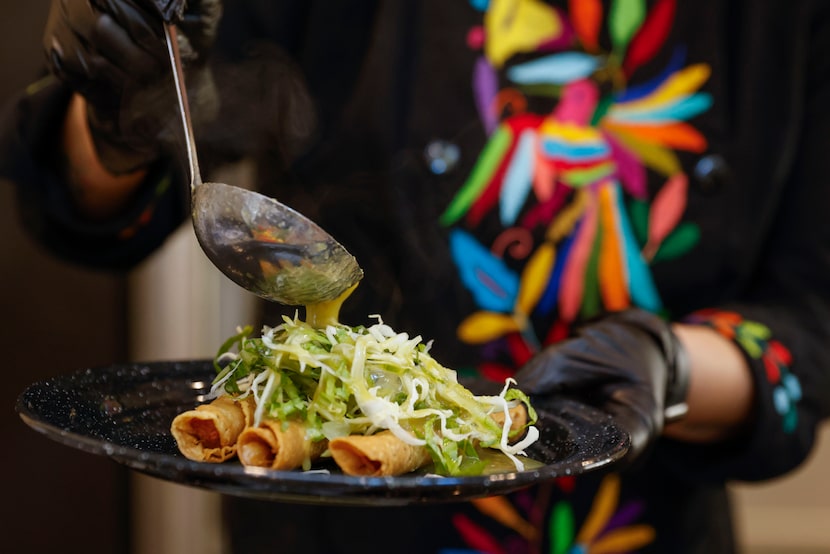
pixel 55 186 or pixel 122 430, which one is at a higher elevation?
pixel 55 186

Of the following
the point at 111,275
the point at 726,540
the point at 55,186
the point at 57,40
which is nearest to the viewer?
the point at 57,40

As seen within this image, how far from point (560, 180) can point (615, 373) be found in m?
0.47

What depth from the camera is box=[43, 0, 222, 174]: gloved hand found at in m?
0.99

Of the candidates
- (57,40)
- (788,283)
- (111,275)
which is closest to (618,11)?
(788,283)

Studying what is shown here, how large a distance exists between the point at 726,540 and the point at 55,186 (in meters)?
1.35

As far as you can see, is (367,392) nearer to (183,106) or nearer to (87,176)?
(183,106)

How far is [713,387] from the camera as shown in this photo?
1318 millimetres

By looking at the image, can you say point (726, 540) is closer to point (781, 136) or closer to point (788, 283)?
point (788, 283)

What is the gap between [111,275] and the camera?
1.92 meters

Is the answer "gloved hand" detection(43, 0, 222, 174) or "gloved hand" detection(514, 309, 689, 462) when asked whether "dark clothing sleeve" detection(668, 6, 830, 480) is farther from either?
"gloved hand" detection(43, 0, 222, 174)

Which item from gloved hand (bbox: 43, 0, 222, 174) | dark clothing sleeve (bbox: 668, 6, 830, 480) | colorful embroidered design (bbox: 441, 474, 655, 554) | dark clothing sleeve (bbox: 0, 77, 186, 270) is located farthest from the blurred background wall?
dark clothing sleeve (bbox: 668, 6, 830, 480)

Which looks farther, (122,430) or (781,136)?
(781,136)

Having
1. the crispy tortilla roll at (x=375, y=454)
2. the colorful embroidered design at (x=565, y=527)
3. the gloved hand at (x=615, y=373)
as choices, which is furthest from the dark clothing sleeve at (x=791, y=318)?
the crispy tortilla roll at (x=375, y=454)

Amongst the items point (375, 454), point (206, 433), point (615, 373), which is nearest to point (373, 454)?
point (375, 454)
